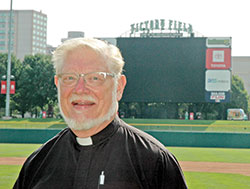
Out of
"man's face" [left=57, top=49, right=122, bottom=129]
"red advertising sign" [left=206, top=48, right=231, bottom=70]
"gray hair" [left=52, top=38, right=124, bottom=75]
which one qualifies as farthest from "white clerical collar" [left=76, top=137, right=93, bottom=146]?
"red advertising sign" [left=206, top=48, right=231, bottom=70]

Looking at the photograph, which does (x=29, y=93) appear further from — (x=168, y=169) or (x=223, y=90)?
(x=168, y=169)

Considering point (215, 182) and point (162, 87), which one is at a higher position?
point (162, 87)

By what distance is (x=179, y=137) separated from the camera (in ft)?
71.3

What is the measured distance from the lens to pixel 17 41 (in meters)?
148

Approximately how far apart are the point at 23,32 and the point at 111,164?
151654 mm

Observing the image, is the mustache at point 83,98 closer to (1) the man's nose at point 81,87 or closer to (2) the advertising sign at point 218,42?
(1) the man's nose at point 81,87

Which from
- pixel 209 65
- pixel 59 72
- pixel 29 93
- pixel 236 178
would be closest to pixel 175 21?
pixel 209 65

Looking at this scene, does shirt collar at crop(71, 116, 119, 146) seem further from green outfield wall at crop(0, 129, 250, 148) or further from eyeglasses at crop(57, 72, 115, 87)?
green outfield wall at crop(0, 129, 250, 148)

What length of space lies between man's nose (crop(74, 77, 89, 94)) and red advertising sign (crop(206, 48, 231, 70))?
34.7m

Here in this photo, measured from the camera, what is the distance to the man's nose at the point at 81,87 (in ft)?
7.54

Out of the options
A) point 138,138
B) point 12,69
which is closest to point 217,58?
point 12,69

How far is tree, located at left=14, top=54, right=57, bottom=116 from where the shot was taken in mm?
A: 52750

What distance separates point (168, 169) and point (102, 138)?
0.37 meters

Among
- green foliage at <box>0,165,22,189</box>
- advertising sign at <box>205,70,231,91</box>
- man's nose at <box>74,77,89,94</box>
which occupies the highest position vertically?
advertising sign at <box>205,70,231,91</box>
